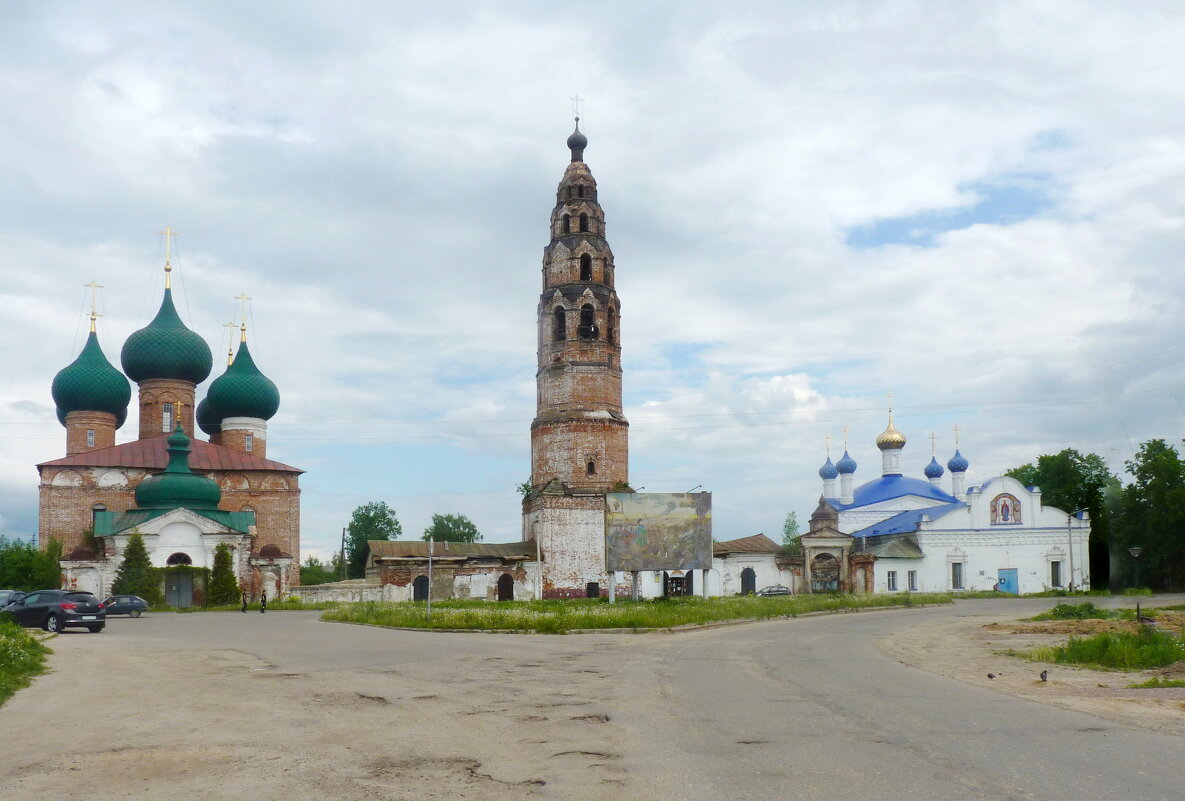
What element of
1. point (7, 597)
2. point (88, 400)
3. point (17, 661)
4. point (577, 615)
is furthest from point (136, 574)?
point (17, 661)

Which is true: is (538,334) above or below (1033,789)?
above

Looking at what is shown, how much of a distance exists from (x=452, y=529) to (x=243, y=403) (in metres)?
26.3

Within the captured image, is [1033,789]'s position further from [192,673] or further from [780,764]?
[192,673]

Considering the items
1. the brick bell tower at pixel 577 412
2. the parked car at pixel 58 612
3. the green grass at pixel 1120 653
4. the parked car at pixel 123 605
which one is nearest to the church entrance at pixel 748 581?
the brick bell tower at pixel 577 412

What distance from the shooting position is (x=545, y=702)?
417 inches

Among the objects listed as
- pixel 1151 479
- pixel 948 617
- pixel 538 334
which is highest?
pixel 538 334

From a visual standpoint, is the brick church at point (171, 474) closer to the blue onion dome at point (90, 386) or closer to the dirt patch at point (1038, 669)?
the blue onion dome at point (90, 386)

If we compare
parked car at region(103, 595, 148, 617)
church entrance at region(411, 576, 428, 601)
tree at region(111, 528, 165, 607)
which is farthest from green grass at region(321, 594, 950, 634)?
tree at region(111, 528, 165, 607)

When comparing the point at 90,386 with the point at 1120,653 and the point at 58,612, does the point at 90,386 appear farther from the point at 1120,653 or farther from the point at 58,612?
the point at 1120,653

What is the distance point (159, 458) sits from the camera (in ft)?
159

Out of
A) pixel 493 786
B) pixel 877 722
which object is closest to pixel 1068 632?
pixel 877 722

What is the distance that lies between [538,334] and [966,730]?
3859cm

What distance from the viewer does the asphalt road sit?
6.59 metres

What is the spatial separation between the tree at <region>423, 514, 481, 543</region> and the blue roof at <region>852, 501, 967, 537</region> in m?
29.5
